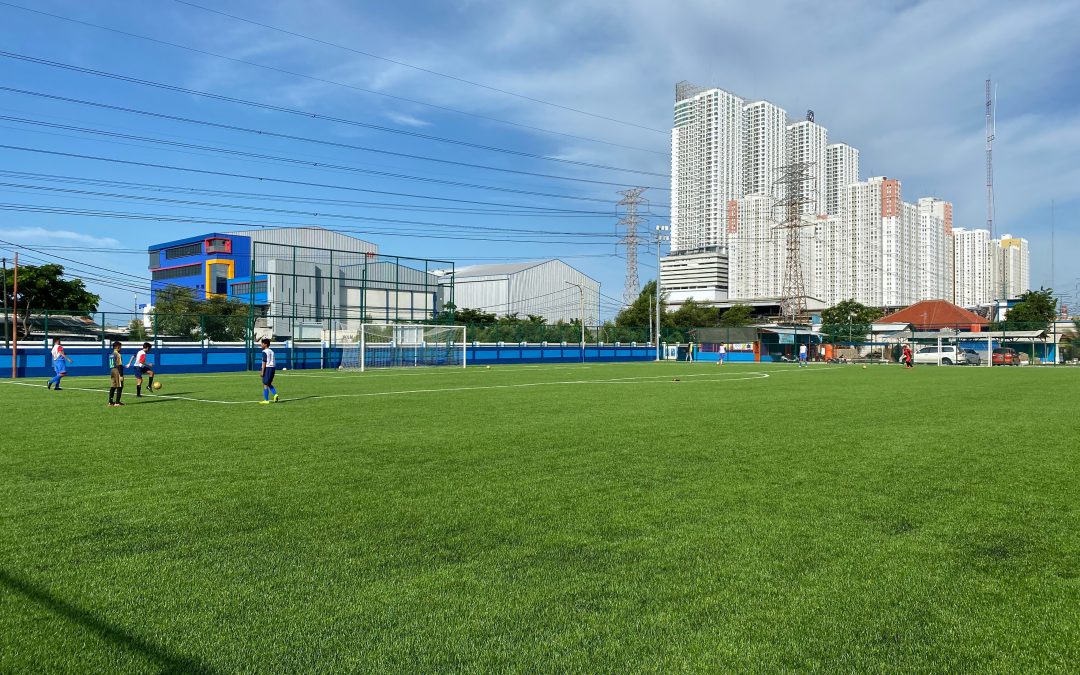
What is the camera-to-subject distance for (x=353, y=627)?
394cm

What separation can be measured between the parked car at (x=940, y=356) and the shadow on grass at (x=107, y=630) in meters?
58.7

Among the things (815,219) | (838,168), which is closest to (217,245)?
(815,219)

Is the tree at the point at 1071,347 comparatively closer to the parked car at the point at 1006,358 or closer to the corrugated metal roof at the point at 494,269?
the parked car at the point at 1006,358

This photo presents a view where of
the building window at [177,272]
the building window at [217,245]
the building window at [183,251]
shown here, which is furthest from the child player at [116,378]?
the building window at [183,251]

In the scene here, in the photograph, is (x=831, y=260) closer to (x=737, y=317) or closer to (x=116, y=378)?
(x=737, y=317)

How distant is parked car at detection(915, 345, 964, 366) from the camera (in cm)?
5347

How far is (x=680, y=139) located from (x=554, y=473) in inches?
7656

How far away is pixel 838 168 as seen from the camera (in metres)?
173

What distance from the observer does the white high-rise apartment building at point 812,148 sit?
175 meters

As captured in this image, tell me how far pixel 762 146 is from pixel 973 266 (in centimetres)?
5767

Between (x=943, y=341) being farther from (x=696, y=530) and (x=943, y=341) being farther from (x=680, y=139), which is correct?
(x=680, y=139)

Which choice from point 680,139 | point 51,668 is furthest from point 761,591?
point 680,139

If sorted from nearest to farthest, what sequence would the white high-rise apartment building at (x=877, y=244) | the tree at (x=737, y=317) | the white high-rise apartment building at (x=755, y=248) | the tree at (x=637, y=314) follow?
the tree at (x=637, y=314)
the tree at (x=737, y=317)
the white high-rise apartment building at (x=877, y=244)
the white high-rise apartment building at (x=755, y=248)

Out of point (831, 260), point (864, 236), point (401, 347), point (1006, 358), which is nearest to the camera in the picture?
point (401, 347)
